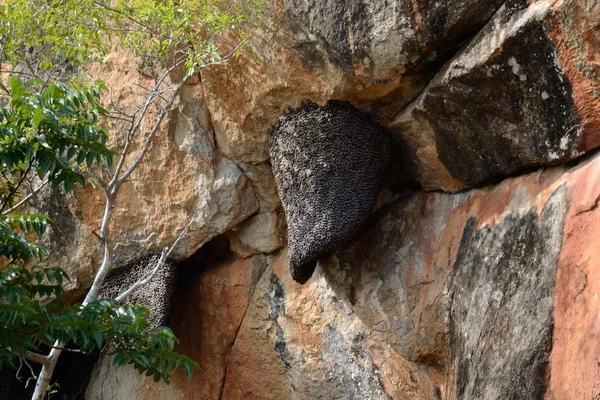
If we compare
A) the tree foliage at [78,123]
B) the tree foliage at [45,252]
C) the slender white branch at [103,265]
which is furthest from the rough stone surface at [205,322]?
the tree foliage at [45,252]

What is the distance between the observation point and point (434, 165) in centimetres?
609

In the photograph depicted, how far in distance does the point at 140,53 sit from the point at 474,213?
9.21 feet

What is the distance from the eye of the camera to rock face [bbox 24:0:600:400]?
15.9ft

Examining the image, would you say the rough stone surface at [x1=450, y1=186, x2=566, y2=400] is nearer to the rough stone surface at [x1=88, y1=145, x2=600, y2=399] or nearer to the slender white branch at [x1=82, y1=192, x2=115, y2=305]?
the rough stone surface at [x1=88, y1=145, x2=600, y2=399]

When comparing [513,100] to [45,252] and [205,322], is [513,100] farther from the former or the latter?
[205,322]

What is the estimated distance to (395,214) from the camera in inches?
256

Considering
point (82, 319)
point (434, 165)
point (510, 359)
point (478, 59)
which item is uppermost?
point (478, 59)

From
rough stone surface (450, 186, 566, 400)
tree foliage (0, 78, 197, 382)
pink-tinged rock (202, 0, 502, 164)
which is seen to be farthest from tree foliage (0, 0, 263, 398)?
rough stone surface (450, 186, 566, 400)

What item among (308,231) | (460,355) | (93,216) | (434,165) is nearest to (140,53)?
(93,216)

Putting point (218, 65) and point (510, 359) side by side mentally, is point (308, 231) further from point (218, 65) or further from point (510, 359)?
point (510, 359)

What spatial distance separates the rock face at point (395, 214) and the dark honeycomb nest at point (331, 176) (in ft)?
0.09

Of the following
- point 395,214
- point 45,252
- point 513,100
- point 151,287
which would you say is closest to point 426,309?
point 395,214

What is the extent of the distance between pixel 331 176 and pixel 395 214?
1.96ft

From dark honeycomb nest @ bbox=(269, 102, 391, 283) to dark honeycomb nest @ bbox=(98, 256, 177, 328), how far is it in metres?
1.29
